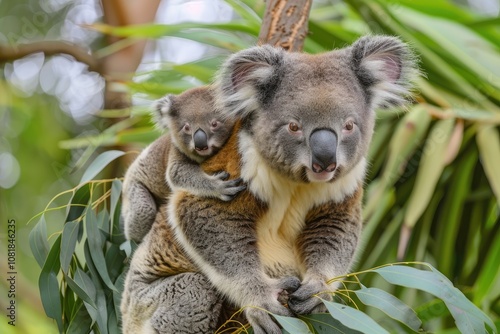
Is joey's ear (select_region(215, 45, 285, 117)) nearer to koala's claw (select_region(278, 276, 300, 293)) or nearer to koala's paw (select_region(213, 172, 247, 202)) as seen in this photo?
koala's paw (select_region(213, 172, 247, 202))

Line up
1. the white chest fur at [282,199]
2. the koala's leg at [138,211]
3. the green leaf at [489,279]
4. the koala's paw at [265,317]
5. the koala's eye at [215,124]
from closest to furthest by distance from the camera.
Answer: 1. the koala's paw at [265,317]
2. the white chest fur at [282,199]
3. the koala's eye at [215,124]
4. the koala's leg at [138,211]
5. the green leaf at [489,279]

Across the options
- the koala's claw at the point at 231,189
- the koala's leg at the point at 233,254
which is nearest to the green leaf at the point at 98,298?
the koala's leg at the point at 233,254

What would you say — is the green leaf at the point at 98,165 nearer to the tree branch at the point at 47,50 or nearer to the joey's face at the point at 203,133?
the joey's face at the point at 203,133

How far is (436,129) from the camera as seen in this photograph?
437 cm

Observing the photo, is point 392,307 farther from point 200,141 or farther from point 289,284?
point 200,141

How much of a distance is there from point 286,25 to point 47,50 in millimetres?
3775

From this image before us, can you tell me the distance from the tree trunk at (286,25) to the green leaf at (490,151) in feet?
5.10

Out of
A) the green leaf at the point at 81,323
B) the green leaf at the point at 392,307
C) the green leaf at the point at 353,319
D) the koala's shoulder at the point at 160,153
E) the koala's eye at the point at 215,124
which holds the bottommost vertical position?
the green leaf at the point at 81,323

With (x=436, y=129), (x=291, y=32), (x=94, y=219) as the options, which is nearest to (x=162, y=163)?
(x=94, y=219)

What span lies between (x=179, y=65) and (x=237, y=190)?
2231 millimetres

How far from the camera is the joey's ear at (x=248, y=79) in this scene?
2.65 metres

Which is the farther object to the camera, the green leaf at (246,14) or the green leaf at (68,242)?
the green leaf at (246,14)

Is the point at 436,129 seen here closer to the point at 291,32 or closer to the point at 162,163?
the point at 291,32

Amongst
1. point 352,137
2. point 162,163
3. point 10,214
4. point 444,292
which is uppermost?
point 352,137
